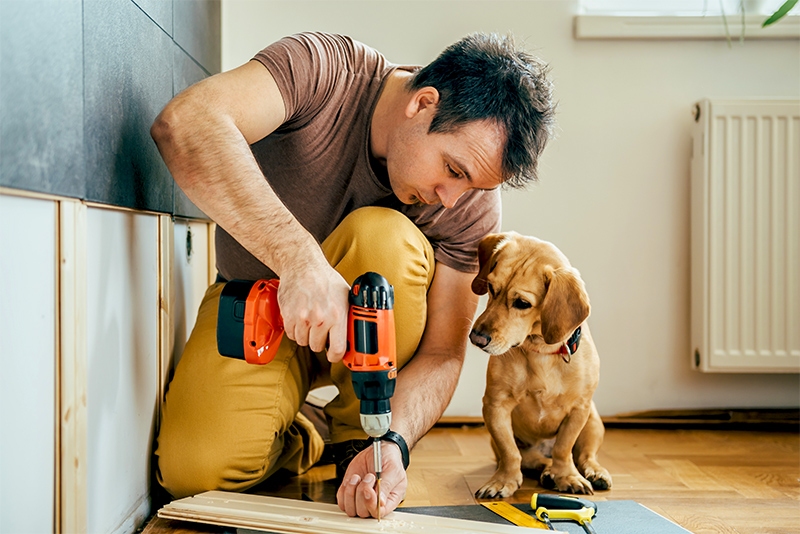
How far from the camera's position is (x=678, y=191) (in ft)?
6.97

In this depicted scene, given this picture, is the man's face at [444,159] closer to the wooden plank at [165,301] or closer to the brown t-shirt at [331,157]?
the brown t-shirt at [331,157]

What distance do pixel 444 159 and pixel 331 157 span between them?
31cm

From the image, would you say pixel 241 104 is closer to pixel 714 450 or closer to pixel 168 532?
pixel 168 532

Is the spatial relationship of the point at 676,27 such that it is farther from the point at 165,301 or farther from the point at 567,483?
the point at 165,301

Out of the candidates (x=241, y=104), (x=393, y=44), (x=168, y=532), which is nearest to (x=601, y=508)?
(x=168, y=532)

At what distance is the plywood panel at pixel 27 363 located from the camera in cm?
78

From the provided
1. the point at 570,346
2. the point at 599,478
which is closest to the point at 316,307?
the point at 570,346

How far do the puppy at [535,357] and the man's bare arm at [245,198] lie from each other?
49 cm

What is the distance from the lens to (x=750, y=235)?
204 cm

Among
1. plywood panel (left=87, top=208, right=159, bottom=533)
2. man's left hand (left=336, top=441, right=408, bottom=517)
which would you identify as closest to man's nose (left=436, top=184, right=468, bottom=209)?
man's left hand (left=336, top=441, right=408, bottom=517)

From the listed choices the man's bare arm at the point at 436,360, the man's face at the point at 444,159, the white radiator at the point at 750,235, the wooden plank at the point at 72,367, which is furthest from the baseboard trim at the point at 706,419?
the wooden plank at the point at 72,367

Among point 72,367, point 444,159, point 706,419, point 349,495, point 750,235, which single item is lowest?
point 706,419

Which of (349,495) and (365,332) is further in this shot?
(349,495)

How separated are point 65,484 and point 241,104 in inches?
26.5
